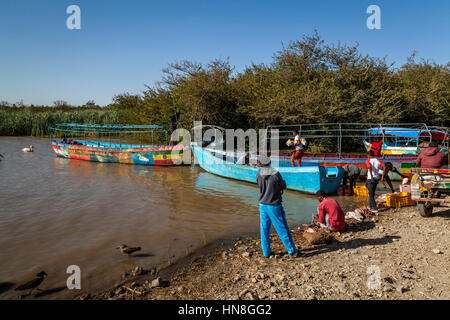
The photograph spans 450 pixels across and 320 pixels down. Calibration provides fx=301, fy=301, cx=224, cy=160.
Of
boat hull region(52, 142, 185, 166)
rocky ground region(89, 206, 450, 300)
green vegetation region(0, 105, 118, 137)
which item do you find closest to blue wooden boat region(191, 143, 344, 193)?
rocky ground region(89, 206, 450, 300)

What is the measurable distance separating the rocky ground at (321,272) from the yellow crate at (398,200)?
6.39 ft

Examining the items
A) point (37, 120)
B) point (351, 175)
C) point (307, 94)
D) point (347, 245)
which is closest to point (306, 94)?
point (307, 94)

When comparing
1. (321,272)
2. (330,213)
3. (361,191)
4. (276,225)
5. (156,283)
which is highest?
(276,225)

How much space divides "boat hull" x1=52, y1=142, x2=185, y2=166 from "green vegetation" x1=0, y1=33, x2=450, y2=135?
165 inches

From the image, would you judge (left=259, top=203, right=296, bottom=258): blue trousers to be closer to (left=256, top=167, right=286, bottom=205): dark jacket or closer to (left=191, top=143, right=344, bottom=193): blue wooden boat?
(left=256, top=167, right=286, bottom=205): dark jacket

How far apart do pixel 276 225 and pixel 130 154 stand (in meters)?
13.4

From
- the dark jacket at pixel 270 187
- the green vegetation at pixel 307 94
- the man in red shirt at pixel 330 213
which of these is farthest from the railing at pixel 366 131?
the dark jacket at pixel 270 187

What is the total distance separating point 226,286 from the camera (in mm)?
4340

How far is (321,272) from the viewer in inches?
180

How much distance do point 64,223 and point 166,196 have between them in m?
3.55

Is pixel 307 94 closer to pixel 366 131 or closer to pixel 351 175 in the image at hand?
pixel 366 131

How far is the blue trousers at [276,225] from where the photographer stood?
203 inches
